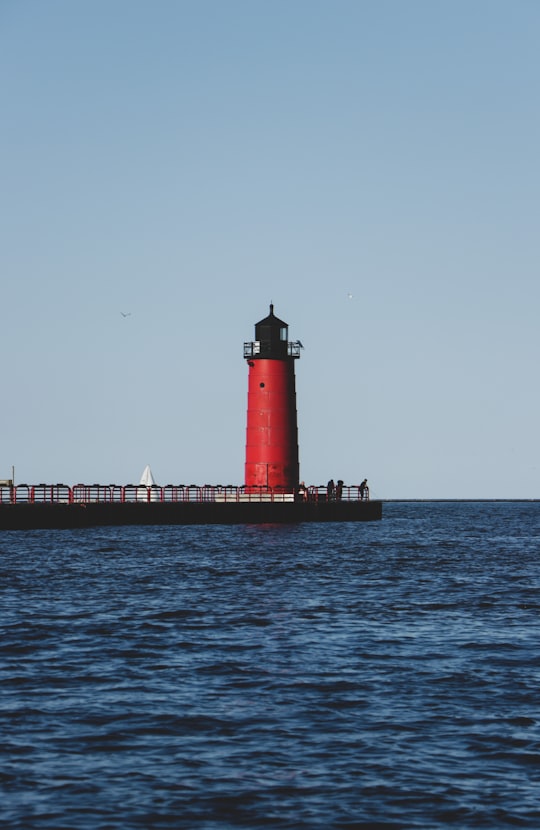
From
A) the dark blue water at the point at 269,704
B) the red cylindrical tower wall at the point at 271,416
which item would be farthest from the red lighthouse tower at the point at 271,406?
the dark blue water at the point at 269,704

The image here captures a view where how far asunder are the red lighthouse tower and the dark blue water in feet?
104

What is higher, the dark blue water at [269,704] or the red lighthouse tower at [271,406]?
the red lighthouse tower at [271,406]

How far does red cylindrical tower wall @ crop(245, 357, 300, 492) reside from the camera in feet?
207

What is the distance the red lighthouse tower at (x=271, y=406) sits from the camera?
6325cm

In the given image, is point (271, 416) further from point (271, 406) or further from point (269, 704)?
point (269, 704)

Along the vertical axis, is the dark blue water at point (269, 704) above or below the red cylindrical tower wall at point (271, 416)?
below

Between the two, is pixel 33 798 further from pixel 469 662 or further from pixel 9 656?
pixel 469 662

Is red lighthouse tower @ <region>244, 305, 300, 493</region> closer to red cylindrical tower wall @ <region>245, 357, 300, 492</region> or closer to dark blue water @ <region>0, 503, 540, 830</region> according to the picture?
red cylindrical tower wall @ <region>245, 357, 300, 492</region>

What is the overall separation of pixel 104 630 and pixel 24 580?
11.5 meters

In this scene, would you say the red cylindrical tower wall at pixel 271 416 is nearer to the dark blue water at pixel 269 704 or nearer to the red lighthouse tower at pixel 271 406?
the red lighthouse tower at pixel 271 406

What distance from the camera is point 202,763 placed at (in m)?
12.3

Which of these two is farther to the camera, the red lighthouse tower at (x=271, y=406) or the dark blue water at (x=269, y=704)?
the red lighthouse tower at (x=271, y=406)

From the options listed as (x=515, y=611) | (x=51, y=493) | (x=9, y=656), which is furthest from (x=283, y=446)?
(x=9, y=656)

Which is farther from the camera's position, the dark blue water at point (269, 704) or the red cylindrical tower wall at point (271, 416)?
the red cylindrical tower wall at point (271, 416)
